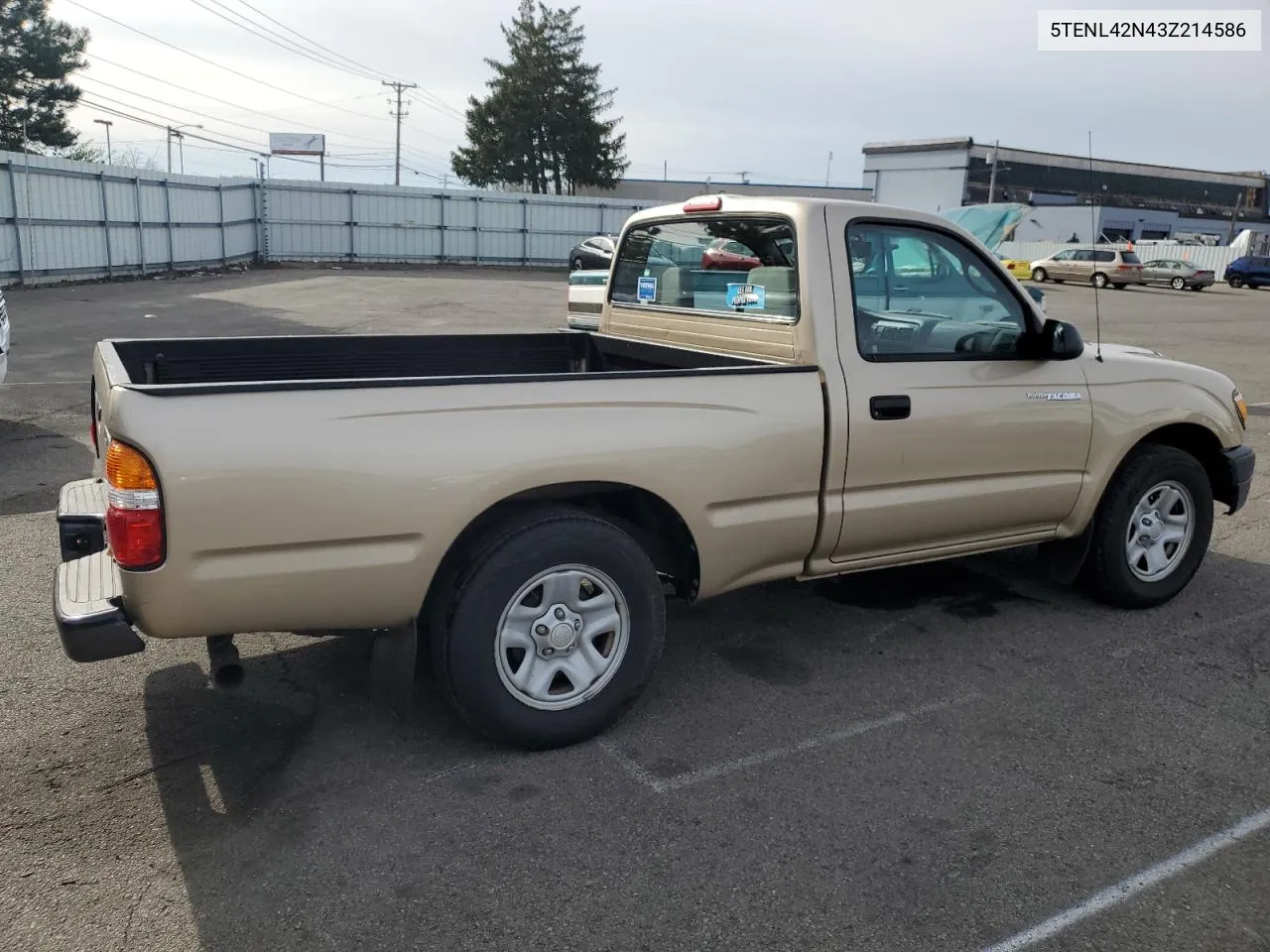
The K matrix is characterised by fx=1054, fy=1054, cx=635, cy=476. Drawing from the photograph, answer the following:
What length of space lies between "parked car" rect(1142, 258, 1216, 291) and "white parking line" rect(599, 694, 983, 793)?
38910mm

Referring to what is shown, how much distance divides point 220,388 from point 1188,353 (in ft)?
59.1

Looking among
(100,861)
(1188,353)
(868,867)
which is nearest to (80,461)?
(100,861)

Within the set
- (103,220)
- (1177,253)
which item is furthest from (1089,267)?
(103,220)

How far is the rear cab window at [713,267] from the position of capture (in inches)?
166

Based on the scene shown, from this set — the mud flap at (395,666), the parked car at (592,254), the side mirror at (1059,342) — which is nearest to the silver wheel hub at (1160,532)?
the side mirror at (1059,342)

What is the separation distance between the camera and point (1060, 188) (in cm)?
6581

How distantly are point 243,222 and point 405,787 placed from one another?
30284 mm

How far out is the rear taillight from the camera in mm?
2873

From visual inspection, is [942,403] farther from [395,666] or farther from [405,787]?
[405,787]

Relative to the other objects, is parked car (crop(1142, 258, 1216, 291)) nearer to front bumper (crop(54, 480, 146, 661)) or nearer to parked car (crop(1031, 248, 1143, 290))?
parked car (crop(1031, 248, 1143, 290))

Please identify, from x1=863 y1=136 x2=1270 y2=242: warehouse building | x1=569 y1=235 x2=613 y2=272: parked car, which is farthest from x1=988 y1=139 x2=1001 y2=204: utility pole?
x1=569 y1=235 x2=613 y2=272: parked car

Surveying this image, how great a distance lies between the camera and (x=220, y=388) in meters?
2.93

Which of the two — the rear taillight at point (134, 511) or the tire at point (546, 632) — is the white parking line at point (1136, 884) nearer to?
the tire at point (546, 632)

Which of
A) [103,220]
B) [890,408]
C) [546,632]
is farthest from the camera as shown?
[103,220]
